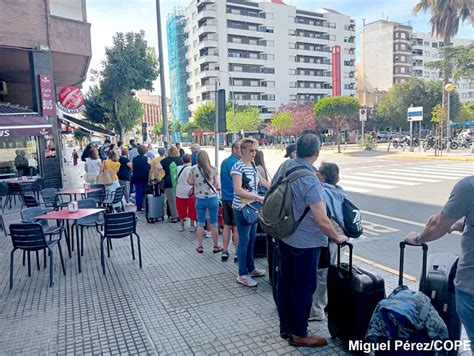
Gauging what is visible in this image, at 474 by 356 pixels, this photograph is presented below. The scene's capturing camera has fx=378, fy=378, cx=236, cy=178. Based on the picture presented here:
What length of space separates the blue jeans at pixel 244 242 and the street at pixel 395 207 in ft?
6.66

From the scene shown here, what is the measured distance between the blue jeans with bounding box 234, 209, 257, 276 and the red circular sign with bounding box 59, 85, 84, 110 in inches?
554

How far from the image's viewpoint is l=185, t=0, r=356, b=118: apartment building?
2876 inches

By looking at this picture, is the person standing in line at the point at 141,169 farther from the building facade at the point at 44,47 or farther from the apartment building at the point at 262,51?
the apartment building at the point at 262,51

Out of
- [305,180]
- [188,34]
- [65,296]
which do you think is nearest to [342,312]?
[305,180]

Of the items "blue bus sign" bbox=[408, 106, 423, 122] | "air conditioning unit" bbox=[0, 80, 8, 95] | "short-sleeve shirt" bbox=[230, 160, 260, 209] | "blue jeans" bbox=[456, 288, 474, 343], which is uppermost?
"air conditioning unit" bbox=[0, 80, 8, 95]

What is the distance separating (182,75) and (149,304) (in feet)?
282

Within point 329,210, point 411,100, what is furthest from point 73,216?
point 411,100

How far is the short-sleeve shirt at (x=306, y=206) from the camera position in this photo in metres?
3.00

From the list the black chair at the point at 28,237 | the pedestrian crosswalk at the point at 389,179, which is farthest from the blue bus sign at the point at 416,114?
the black chair at the point at 28,237

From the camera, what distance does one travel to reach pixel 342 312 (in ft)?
10.7

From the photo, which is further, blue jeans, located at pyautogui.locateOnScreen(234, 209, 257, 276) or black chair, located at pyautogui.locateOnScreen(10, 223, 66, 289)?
black chair, located at pyautogui.locateOnScreen(10, 223, 66, 289)

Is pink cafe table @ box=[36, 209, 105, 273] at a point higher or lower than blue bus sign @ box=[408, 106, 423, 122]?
lower

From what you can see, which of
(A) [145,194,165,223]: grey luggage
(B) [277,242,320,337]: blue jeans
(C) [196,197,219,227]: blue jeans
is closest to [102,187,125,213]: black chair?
(A) [145,194,165,223]: grey luggage

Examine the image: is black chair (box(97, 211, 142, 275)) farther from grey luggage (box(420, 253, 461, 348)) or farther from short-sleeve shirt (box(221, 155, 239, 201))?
grey luggage (box(420, 253, 461, 348))
